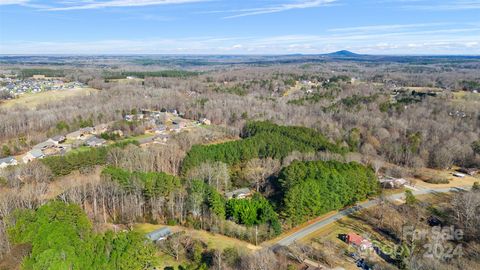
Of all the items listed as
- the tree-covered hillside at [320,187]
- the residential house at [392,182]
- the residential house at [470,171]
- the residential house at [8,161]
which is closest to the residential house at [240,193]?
the tree-covered hillside at [320,187]

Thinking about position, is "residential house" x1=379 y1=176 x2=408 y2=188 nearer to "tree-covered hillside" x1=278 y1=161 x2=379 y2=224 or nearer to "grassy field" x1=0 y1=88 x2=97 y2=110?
"tree-covered hillside" x1=278 y1=161 x2=379 y2=224

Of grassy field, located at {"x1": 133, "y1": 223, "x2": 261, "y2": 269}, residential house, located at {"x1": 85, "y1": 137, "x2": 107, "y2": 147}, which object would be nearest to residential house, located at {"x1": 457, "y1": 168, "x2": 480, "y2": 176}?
grassy field, located at {"x1": 133, "y1": 223, "x2": 261, "y2": 269}

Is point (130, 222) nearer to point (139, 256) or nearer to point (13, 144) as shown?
point (139, 256)

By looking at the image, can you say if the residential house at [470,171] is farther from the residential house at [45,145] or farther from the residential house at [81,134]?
the residential house at [45,145]

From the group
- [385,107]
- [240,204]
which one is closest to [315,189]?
[240,204]

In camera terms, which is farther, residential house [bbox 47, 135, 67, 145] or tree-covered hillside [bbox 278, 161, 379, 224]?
residential house [bbox 47, 135, 67, 145]
